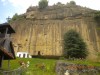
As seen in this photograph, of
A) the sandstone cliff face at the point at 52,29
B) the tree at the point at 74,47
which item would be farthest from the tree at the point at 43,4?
the tree at the point at 74,47

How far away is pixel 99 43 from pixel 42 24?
1657cm

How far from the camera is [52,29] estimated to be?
7212cm

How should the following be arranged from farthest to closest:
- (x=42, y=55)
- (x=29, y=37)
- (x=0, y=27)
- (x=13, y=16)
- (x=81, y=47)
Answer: (x=13, y=16) → (x=29, y=37) → (x=42, y=55) → (x=81, y=47) → (x=0, y=27)

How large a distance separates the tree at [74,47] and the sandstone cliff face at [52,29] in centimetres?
587

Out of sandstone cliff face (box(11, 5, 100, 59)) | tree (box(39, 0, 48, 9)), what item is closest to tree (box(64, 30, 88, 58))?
sandstone cliff face (box(11, 5, 100, 59))

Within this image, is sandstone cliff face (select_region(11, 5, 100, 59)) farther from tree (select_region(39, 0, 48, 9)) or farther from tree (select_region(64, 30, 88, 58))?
tree (select_region(64, 30, 88, 58))

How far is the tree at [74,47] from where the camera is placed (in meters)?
58.5

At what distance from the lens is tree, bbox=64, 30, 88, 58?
5853cm

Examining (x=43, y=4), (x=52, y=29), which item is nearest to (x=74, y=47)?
(x=52, y=29)

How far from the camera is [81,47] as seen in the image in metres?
60.4

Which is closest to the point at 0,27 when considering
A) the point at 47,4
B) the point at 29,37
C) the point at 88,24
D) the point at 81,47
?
the point at 81,47

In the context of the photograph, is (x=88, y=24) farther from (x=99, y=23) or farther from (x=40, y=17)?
(x=40, y=17)

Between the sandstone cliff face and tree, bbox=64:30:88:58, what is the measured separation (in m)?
5.87

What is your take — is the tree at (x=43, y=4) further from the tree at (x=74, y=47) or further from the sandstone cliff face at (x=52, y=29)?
the tree at (x=74, y=47)
